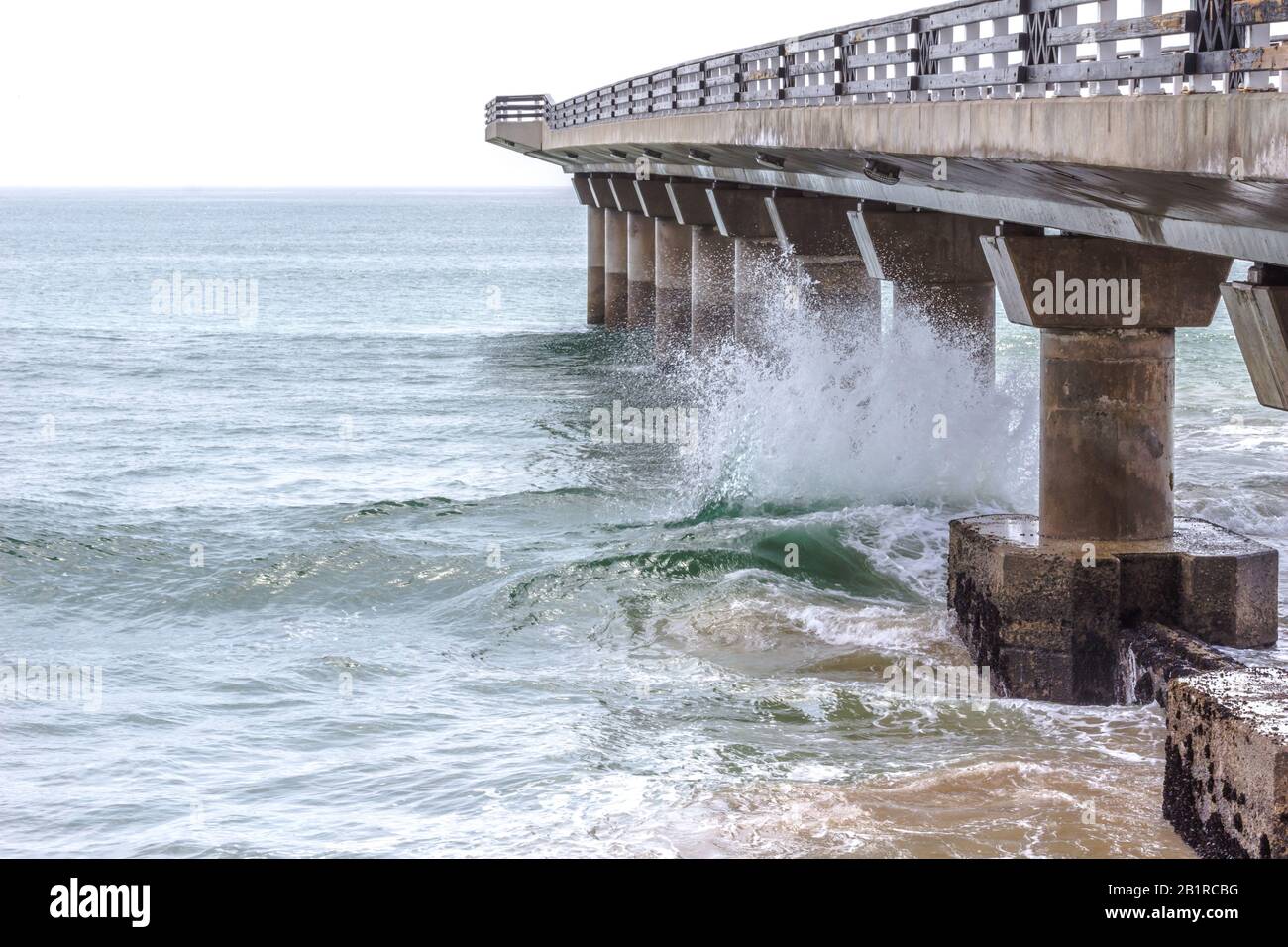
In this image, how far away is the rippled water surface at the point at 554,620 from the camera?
33.0 feet

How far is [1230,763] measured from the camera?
825cm

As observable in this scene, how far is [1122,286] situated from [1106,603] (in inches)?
87.9

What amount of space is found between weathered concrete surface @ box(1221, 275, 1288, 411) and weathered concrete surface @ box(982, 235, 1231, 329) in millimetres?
2616

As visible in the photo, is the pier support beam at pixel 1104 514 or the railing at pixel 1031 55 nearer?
the railing at pixel 1031 55

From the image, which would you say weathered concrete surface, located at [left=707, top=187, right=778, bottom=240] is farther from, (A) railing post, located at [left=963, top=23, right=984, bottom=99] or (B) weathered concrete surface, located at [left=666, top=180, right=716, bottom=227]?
(A) railing post, located at [left=963, top=23, right=984, bottom=99]

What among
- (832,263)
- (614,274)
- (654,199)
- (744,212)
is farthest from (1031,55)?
(614,274)

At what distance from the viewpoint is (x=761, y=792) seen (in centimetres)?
1019

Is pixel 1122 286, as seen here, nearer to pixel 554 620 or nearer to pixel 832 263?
pixel 554 620

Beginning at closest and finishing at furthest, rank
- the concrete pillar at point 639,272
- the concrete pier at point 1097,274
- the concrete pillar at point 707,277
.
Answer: the concrete pier at point 1097,274, the concrete pillar at point 707,277, the concrete pillar at point 639,272
